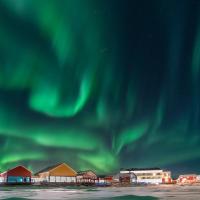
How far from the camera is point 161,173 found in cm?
19538

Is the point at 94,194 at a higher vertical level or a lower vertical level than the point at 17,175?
lower

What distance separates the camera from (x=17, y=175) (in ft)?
385

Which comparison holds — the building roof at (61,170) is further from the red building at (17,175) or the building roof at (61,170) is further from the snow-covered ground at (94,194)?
the snow-covered ground at (94,194)

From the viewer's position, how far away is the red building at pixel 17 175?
117 meters

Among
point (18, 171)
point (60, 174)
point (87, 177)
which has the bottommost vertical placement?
point (87, 177)

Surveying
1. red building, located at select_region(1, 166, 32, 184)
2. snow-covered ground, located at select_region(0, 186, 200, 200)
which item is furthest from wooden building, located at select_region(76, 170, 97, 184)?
snow-covered ground, located at select_region(0, 186, 200, 200)

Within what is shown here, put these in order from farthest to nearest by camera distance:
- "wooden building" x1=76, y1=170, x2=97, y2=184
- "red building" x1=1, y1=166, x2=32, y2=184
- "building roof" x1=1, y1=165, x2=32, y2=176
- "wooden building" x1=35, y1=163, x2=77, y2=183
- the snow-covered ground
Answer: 1. "wooden building" x1=76, y1=170, x2=97, y2=184
2. "wooden building" x1=35, y1=163, x2=77, y2=183
3. "building roof" x1=1, y1=165, x2=32, y2=176
4. "red building" x1=1, y1=166, x2=32, y2=184
5. the snow-covered ground

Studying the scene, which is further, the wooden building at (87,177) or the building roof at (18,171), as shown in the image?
the wooden building at (87,177)

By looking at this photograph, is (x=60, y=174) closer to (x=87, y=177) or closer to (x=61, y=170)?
(x=61, y=170)

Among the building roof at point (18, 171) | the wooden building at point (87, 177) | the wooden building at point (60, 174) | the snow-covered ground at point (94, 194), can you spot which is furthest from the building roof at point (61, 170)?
the snow-covered ground at point (94, 194)

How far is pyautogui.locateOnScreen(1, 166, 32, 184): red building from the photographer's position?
116750mm

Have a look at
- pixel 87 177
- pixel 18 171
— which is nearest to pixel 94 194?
pixel 18 171

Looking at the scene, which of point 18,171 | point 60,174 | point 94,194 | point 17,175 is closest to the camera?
point 94,194

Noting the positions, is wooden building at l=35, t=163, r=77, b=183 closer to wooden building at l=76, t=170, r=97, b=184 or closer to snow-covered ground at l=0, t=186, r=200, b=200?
wooden building at l=76, t=170, r=97, b=184
